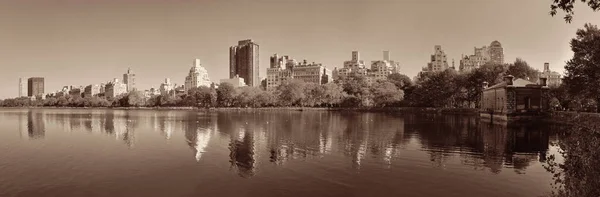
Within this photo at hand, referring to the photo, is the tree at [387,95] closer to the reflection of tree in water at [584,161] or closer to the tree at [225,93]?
the tree at [225,93]

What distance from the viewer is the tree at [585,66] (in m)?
53.3

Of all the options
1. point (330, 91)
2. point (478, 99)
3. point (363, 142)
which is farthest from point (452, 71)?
point (363, 142)

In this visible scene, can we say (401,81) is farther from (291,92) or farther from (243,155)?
(243,155)

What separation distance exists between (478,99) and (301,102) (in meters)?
67.6

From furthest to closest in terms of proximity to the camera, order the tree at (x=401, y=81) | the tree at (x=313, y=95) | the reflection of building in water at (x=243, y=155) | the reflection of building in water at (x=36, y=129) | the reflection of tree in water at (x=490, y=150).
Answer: the tree at (x=313, y=95)
the tree at (x=401, y=81)
the reflection of building in water at (x=36, y=129)
the reflection of tree in water at (x=490, y=150)
the reflection of building in water at (x=243, y=155)

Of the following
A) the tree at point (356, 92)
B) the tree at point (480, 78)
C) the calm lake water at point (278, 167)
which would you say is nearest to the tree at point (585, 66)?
the calm lake water at point (278, 167)

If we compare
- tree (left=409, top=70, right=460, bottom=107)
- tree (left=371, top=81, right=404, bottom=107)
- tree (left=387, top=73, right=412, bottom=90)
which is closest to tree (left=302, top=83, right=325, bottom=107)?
tree (left=371, top=81, right=404, bottom=107)

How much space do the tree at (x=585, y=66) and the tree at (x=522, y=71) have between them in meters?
38.3

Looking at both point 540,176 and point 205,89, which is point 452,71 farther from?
point 205,89

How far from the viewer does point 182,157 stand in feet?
95.5

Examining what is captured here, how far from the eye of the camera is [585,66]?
56.4 m

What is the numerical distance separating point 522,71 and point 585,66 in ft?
152

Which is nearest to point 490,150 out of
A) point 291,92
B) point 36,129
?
point 36,129

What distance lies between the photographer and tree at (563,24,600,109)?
53.3 m
